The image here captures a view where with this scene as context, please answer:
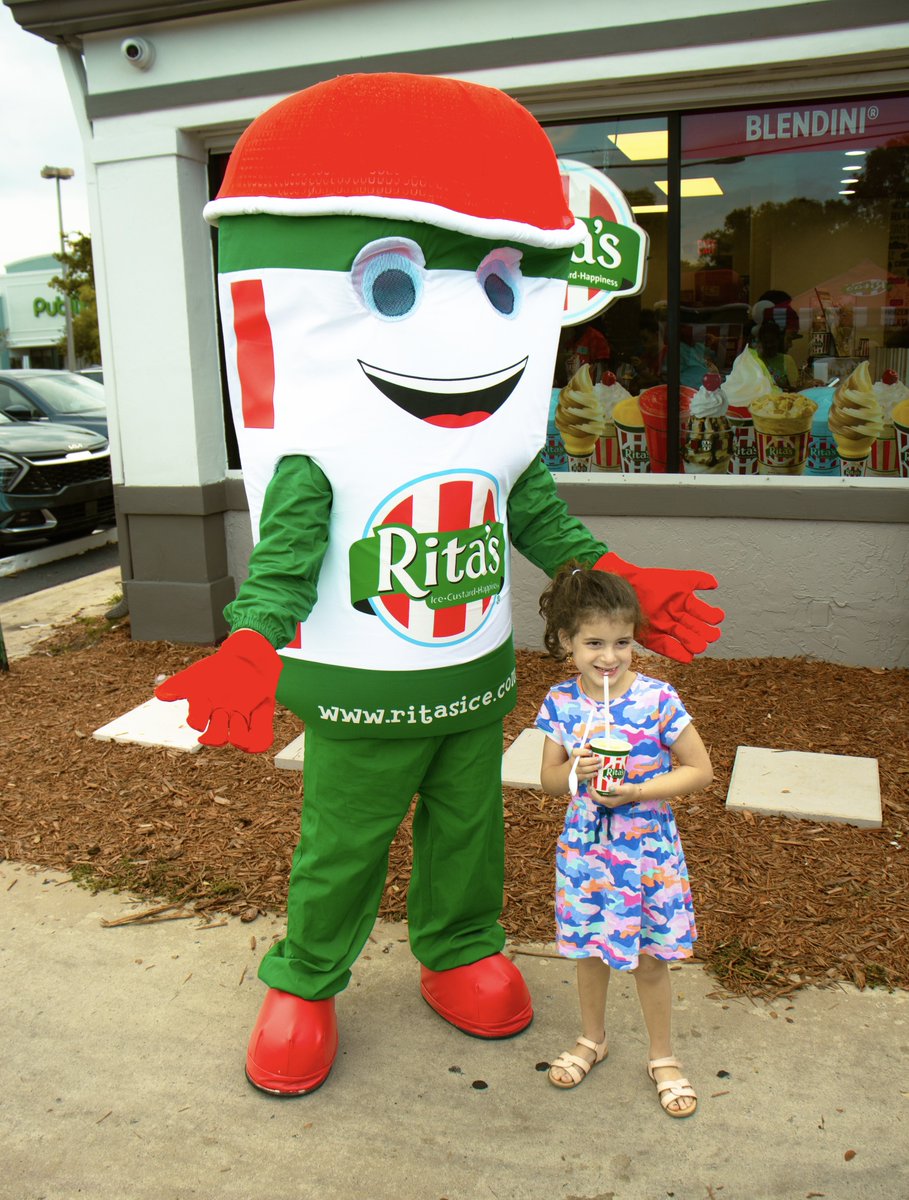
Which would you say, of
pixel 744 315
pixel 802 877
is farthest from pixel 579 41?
→ pixel 802 877

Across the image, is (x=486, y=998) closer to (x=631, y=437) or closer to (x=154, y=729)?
(x=154, y=729)

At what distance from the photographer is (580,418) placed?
5.79 metres

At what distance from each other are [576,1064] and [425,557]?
1.31 metres

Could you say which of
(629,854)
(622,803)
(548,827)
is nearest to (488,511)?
(622,803)

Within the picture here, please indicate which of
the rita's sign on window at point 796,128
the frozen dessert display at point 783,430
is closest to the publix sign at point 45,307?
the rita's sign on window at point 796,128

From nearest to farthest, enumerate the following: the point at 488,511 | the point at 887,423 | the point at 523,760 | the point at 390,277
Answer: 1. the point at 390,277
2. the point at 488,511
3. the point at 523,760
4. the point at 887,423

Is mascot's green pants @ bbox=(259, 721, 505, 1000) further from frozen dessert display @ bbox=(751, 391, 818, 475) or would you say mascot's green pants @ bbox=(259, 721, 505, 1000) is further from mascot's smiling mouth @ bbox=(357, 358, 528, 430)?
frozen dessert display @ bbox=(751, 391, 818, 475)

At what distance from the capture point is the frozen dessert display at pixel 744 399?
18.1 feet

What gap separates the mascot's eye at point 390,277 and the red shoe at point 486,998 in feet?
5.58

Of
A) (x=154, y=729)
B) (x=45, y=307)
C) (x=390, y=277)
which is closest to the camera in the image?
(x=390, y=277)

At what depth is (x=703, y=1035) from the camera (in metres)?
2.87

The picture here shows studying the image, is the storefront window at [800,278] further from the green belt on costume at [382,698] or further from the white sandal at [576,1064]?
the white sandal at [576,1064]

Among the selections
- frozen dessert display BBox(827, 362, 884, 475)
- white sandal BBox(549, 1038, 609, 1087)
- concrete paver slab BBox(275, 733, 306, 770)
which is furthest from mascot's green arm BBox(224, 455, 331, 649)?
frozen dessert display BBox(827, 362, 884, 475)

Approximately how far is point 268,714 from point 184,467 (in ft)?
13.5
